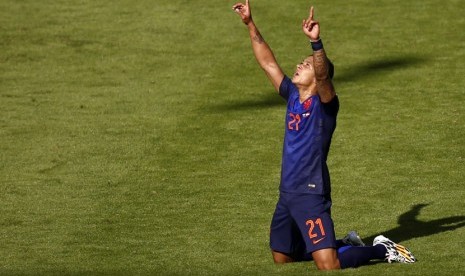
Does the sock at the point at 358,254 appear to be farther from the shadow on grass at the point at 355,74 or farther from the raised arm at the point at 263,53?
the shadow on grass at the point at 355,74

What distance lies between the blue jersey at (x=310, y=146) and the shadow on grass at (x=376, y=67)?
7232 mm

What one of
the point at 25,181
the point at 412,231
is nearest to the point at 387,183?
the point at 412,231

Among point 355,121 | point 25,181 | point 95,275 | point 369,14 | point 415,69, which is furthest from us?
point 369,14

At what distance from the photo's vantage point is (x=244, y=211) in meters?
12.7

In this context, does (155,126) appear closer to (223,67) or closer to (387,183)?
(223,67)

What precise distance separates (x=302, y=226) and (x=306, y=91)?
1135 millimetres

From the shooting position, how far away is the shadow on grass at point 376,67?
1748cm

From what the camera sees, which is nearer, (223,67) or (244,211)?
(244,211)

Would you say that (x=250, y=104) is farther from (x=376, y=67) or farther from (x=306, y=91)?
(x=306, y=91)

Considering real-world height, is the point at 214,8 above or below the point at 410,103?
above

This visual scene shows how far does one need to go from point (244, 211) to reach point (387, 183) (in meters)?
1.78

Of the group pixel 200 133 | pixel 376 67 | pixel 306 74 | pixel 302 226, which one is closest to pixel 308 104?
pixel 306 74

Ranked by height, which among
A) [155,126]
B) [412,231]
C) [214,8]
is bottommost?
[412,231]

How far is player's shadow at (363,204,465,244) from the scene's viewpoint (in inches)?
456
